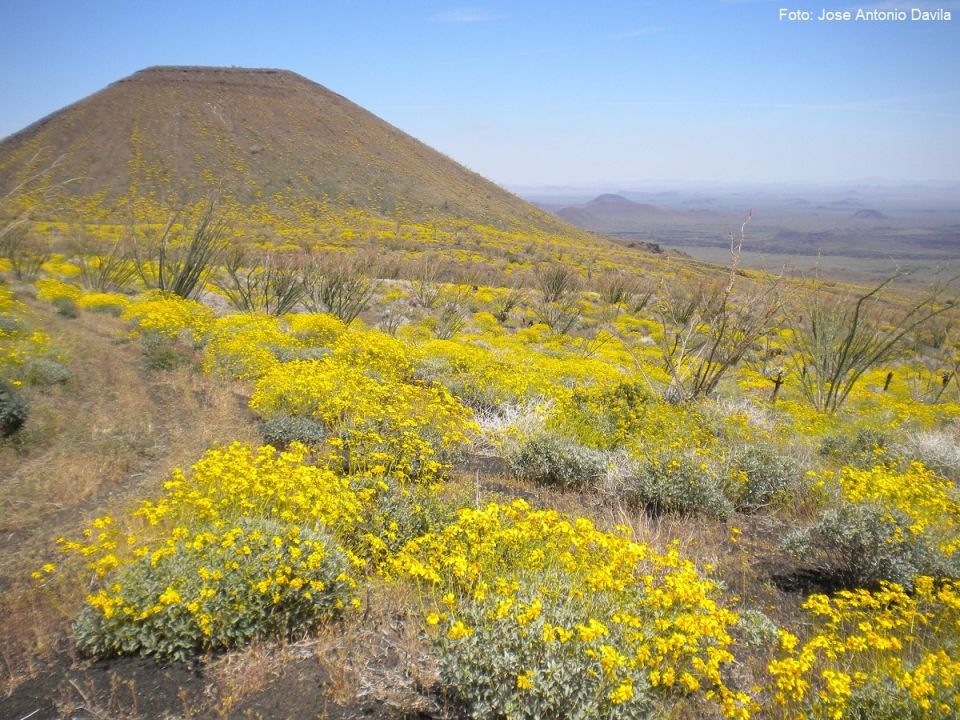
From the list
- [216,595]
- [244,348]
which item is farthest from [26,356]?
[216,595]

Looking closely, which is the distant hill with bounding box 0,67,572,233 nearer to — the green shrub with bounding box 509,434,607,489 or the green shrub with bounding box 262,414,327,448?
the green shrub with bounding box 262,414,327,448

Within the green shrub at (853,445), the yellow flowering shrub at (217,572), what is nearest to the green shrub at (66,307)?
the yellow flowering shrub at (217,572)

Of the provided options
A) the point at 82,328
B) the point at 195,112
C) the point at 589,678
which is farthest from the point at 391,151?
the point at 589,678

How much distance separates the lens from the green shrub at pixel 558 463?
21.1 ft

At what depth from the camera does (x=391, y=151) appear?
6794cm

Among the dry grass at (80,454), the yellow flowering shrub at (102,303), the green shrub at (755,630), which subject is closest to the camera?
the dry grass at (80,454)

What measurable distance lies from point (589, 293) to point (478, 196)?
143 ft

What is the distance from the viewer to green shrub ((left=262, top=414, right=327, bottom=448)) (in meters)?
6.68

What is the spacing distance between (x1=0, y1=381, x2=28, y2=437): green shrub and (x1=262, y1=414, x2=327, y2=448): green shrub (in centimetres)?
246

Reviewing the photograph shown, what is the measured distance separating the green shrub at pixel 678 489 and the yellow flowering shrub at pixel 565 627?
77.4 inches

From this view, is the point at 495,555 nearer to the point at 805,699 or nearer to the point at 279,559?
the point at 279,559

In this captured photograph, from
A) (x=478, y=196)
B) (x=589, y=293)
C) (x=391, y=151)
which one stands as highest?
(x=391, y=151)

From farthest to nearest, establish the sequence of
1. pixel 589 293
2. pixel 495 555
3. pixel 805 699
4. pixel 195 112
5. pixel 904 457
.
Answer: pixel 195 112
pixel 589 293
pixel 904 457
pixel 495 555
pixel 805 699

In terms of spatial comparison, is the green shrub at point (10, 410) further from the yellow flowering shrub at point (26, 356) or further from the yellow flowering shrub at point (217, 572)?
the yellow flowering shrub at point (217, 572)
